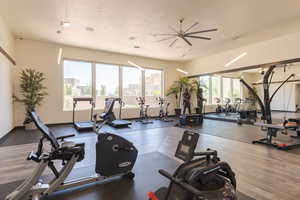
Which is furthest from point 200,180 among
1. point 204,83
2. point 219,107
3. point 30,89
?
point 219,107

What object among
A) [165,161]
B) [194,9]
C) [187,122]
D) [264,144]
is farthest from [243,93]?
[165,161]

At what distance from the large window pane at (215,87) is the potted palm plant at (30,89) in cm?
845

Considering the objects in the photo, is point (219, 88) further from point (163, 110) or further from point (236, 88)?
point (163, 110)

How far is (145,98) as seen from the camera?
9.12 m

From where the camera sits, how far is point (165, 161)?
3.10 m

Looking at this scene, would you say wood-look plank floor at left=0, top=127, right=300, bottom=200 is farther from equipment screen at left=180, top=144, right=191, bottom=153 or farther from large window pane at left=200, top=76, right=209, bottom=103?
large window pane at left=200, top=76, right=209, bottom=103

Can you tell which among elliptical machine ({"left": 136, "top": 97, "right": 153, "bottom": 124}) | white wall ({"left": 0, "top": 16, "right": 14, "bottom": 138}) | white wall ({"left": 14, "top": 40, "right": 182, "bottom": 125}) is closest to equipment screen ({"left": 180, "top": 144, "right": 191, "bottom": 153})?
white wall ({"left": 0, "top": 16, "right": 14, "bottom": 138})

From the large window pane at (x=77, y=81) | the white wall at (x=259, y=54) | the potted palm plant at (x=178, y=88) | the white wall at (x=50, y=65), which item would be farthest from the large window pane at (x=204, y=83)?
the large window pane at (x=77, y=81)

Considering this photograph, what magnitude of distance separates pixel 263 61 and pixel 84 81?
24.9 ft

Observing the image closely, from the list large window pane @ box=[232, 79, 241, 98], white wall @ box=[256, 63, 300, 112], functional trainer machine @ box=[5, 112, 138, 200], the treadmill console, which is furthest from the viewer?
large window pane @ box=[232, 79, 241, 98]

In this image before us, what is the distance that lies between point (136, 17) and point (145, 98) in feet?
17.0

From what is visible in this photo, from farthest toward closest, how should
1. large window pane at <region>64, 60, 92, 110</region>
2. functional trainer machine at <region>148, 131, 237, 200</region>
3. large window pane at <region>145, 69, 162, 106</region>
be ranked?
large window pane at <region>145, 69, 162, 106</region> → large window pane at <region>64, 60, 92, 110</region> → functional trainer machine at <region>148, 131, 237, 200</region>

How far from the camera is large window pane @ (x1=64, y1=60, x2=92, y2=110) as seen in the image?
712 cm

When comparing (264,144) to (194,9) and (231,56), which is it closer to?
(194,9)
